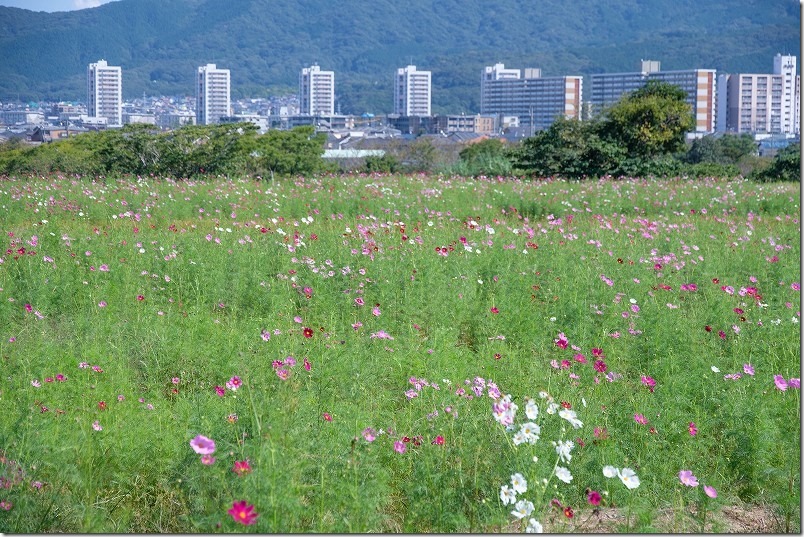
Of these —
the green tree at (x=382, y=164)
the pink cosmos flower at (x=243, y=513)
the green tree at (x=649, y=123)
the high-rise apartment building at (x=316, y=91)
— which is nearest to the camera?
the pink cosmos flower at (x=243, y=513)

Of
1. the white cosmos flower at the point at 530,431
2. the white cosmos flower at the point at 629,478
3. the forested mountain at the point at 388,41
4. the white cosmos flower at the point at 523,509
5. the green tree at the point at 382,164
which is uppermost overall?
the forested mountain at the point at 388,41

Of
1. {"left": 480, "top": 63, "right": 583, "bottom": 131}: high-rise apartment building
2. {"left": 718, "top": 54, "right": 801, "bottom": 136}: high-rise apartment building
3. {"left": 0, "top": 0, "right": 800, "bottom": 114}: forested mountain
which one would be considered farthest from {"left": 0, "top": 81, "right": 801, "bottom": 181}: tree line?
{"left": 480, "top": 63, "right": 583, "bottom": 131}: high-rise apartment building

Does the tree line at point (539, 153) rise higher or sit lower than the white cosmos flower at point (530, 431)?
higher

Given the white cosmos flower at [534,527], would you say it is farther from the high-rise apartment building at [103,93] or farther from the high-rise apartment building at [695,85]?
the high-rise apartment building at [103,93]

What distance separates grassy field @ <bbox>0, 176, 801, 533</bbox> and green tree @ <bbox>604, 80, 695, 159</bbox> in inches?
416

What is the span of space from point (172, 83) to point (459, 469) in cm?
12374

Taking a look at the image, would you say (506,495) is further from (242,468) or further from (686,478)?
(242,468)

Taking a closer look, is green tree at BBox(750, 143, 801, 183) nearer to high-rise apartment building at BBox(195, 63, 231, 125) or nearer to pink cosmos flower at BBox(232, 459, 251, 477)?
pink cosmos flower at BBox(232, 459, 251, 477)

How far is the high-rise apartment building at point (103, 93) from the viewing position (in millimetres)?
77750

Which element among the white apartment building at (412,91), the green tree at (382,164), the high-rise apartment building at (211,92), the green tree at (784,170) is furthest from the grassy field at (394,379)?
the white apartment building at (412,91)

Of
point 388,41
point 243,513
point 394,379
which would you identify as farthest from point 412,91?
point 243,513

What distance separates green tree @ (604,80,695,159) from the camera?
17.4 metres

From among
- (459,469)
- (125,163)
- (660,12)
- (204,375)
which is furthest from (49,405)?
(660,12)

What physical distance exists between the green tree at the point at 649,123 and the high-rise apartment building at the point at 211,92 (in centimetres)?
9671
